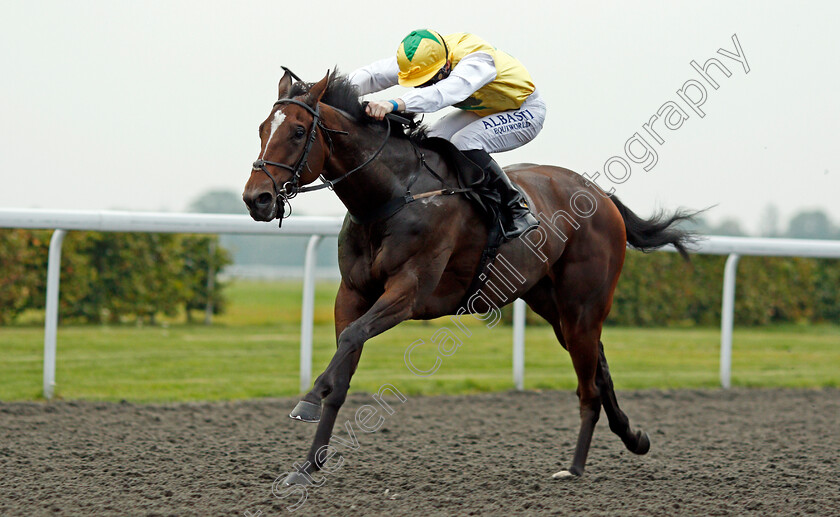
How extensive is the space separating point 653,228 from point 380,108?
2237mm

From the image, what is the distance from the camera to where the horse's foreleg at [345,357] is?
3.34 metres

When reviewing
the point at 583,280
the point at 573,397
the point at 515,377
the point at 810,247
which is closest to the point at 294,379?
the point at 515,377

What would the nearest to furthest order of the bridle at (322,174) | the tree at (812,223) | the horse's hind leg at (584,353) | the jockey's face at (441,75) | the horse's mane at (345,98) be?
the bridle at (322,174), the horse's mane at (345,98), the jockey's face at (441,75), the horse's hind leg at (584,353), the tree at (812,223)

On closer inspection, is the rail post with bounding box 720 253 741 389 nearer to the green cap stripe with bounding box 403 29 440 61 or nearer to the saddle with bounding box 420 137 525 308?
the saddle with bounding box 420 137 525 308

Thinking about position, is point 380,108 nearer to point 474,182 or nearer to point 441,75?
point 441,75

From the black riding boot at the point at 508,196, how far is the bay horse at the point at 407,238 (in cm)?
11

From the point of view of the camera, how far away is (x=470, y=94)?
3758mm

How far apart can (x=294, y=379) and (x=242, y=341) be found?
244cm

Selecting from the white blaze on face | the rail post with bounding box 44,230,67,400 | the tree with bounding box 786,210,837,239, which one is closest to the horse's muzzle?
the white blaze on face

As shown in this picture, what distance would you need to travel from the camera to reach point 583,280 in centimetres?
459

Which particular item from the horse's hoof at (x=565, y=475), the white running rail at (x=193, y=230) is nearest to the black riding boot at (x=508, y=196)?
the horse's hoof at (x=565, y=475)

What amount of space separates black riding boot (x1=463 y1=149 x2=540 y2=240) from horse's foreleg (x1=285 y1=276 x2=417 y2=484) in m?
0.66

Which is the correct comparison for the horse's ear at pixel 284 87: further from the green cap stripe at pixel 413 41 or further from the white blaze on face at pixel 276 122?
the green cap stripe at pixel 413 41

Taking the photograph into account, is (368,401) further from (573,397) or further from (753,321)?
(753,321)
